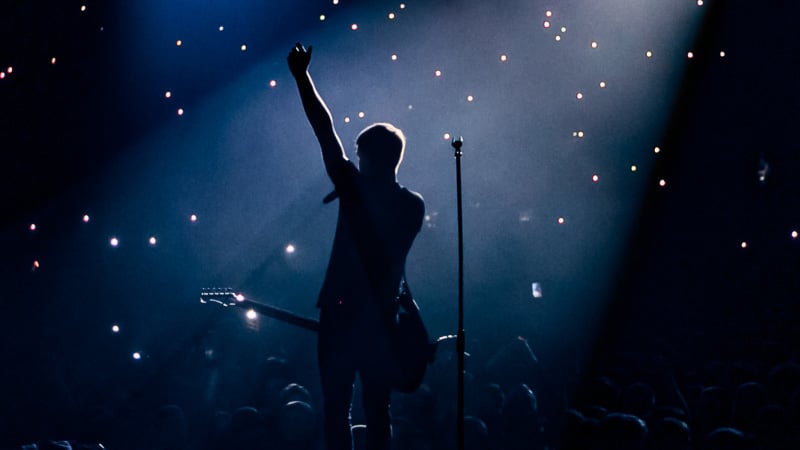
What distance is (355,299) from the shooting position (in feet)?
8.12

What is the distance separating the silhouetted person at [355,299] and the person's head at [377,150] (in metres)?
0.03

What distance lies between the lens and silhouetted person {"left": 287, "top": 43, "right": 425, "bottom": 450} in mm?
2416

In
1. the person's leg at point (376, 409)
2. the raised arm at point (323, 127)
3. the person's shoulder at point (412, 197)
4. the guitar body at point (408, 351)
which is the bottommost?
the person's leg at point (376, 409)

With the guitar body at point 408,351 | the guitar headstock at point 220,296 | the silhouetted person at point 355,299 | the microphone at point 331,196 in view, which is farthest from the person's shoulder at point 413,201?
the guitar headstock at point 220,296

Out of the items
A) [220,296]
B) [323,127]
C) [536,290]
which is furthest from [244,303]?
[536,290]

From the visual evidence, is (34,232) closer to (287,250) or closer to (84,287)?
(84,287)

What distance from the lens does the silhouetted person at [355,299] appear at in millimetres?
2416

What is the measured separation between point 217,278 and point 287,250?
1615 millimetres

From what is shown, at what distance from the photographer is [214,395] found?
5758 mm

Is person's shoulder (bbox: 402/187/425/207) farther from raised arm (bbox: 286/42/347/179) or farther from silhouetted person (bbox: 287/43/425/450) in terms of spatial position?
raised arm (bbox: 286/42/347/179)

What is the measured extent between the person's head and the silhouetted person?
34 mm

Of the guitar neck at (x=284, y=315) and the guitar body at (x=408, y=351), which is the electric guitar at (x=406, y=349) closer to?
the guitar body at (x=408, y=351)

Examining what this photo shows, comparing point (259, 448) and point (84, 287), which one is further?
point (84, 287)

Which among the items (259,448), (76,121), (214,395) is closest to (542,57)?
(76,121)
